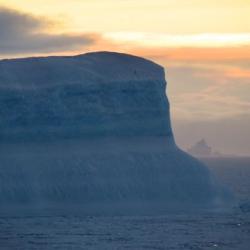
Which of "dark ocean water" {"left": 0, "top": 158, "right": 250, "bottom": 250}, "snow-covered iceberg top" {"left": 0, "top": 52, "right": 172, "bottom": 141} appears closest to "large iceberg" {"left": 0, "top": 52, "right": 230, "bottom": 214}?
"snow-covered iceberg top" {"left": 0, "top": 52, "right": 172, "bottom": 141}

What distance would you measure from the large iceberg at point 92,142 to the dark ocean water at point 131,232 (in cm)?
314

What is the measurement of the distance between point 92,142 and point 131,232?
14.5 m

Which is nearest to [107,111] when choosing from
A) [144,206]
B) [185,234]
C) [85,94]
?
[85,94]

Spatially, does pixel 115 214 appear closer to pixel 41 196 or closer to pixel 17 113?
pixel 41 196

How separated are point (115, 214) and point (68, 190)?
10.7ft

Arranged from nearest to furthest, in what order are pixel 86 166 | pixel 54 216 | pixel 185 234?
pixel 185 234 → pixel 54 216 → pixel 86 166

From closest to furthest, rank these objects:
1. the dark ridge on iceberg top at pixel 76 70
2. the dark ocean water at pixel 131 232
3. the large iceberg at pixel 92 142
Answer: the dark ocean water at pixel 131 232, the large iceberg at pixel 92 142, the dark ridge on iceberg top at pixel 76 70

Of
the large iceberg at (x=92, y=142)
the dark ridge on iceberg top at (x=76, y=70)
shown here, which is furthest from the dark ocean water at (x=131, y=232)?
the dark ridge on iceberg top at (x=76, y=70)

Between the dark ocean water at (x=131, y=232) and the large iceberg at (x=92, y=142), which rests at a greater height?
the large iceberg at (x=92, y=142)

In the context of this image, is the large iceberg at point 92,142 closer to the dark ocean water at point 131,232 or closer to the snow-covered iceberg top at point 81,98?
the snow-covered iceberg top at point 81,98

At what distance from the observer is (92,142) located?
67938 mm

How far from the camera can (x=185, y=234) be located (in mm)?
53344

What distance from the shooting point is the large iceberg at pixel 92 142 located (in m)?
65.0

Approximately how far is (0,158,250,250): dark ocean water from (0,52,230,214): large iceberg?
10.3 ft
